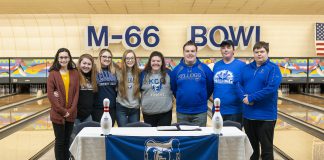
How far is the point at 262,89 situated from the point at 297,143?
190 centimetres

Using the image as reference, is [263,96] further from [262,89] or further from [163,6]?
[163,6]

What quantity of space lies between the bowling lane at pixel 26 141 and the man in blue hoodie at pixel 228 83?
2118mm

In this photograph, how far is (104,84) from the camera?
3744 mm

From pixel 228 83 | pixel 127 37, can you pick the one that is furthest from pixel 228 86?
pixel 127 37

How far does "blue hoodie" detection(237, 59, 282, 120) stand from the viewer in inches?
132

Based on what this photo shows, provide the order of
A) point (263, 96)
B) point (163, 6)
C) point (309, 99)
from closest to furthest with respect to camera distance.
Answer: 1. point (263, 96)
2. point (163, 6)
3. point (309, 99)

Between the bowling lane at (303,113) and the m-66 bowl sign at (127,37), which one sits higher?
the m-66 bowl sign at (127,37)

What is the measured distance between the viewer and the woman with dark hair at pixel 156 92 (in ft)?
12.0

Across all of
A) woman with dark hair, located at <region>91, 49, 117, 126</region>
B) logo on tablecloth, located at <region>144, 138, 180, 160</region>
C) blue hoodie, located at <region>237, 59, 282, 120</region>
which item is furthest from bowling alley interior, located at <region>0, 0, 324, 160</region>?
logo on tablecloth, located at <region>144, 138, 180, 160</region>

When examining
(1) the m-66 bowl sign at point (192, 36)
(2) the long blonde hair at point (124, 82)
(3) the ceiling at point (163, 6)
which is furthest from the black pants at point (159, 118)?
(1) the m-66 bowl sign at point (192, 36)

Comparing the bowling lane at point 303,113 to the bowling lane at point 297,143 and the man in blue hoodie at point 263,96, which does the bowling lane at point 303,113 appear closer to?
the bowling lane at point 297,143

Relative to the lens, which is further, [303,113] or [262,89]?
[303,113]

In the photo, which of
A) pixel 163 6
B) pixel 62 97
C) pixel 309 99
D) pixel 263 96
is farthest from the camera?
pixel 309 99

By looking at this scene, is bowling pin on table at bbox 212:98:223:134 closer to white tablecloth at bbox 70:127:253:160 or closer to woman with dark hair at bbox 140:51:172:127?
white tablecloth at bbox 70:127:253:160
